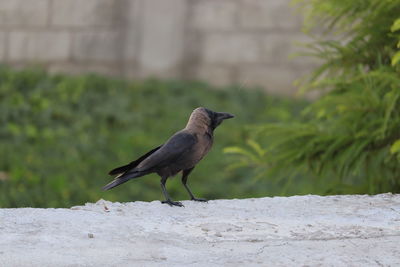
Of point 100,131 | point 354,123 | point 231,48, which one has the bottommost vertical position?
point 100,131

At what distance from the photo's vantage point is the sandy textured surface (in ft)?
9.10

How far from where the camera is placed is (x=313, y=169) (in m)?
4.56

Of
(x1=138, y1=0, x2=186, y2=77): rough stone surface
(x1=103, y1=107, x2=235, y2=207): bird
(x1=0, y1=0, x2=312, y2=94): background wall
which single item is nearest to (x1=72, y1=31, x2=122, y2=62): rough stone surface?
(x1=0, y1=0, x2=312, y2=94): background wall

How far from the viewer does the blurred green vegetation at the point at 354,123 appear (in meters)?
4.28

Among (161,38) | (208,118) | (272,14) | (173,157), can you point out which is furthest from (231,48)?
(173,157)

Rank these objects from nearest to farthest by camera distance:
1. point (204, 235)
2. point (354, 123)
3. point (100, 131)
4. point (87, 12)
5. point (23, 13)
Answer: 1. point (204, 235)
2. point (354, 123)
3. point (100, 131)
4. point (87, 12)
5. point (23, 13)

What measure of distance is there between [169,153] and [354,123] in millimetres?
1432

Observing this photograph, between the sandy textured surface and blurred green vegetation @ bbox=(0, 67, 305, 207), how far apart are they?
236 centimetres

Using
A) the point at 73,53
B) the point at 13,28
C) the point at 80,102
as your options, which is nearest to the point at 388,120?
the point at 80,102

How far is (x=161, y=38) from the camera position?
8.38 meters

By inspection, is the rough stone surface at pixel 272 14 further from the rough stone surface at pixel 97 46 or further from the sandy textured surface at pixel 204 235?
the sandy textured surface at pixel 204 235

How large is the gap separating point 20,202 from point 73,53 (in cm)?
296

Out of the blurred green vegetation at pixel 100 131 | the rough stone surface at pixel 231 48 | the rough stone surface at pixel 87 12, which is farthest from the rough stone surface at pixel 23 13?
the rough stone surface at pixel 231 48

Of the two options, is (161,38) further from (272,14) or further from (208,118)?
(208,118)
